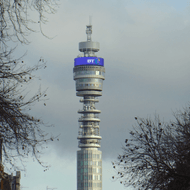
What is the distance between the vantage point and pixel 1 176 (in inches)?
601

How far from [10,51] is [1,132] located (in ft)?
8.19

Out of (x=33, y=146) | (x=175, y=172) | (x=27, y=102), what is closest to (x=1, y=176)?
(x=33, y=146)

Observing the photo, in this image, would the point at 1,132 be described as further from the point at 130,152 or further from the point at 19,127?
the point at 130,152

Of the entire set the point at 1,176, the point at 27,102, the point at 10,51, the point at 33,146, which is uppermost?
the point at 10,51

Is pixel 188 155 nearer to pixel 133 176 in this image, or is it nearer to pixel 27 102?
pixel 133 176

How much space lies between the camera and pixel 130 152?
27219 millimetres

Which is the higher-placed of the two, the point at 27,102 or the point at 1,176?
the point at 27,102

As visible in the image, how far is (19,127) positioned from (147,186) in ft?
36.9

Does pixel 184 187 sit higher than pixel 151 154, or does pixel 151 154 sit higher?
pixel 151 154

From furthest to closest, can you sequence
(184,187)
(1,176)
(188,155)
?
(188,155) < (184,187) < (1,176)

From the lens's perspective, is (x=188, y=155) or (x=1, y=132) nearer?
(x=1, y=132)

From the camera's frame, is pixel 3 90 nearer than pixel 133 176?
Yes

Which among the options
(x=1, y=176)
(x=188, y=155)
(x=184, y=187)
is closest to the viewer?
(x=1, y=176)

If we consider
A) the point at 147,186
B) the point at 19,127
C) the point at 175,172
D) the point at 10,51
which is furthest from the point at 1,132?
the point at 175,172
